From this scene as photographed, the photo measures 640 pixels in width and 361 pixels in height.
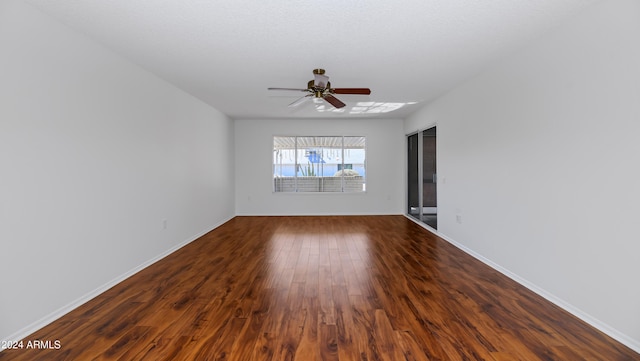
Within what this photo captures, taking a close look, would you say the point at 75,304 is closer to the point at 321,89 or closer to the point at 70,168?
the point at 70,168

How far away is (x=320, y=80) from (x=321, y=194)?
4.06 m

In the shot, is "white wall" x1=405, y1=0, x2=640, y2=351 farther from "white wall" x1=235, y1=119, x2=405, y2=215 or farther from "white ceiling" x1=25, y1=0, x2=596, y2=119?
"white wall" x1=235, y1=119, x2=405, y2=215

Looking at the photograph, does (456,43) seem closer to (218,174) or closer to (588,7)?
(588,7)

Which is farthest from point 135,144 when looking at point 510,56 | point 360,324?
point 510,56

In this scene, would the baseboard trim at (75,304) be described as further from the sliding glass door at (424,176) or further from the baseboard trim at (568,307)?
the sliding glass door at (424,176)

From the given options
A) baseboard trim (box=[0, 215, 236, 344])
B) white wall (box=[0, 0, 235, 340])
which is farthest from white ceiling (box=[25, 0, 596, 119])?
baseboard trim (box=[0, 215, 236, 344])

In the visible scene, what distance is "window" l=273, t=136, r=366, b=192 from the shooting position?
6.78m

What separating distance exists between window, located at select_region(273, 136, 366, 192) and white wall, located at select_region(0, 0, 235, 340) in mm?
3261

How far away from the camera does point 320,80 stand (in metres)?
2.99

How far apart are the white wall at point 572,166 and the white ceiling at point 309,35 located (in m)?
0.29

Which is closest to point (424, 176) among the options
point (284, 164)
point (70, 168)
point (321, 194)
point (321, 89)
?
point (321, 194)

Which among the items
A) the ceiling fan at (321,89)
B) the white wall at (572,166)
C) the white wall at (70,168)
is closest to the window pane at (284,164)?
the white wall at (70,168)

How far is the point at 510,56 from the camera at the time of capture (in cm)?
286

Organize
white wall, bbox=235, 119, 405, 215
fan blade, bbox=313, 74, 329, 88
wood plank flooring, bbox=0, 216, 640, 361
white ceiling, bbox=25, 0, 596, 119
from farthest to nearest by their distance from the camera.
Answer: white wall, bbox=235, 119, 405, 215, fan blade, bbox=313, 74, 329, 88, white ceiling, bbox=25, 0, 596, 119, wood plank flooring, bbox=0, 216, 640, 361
